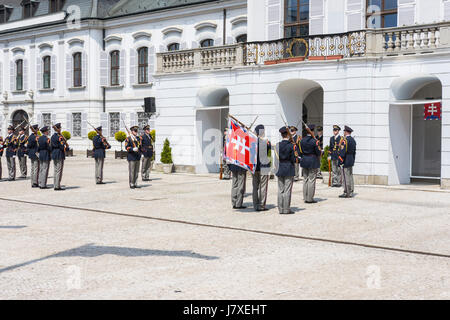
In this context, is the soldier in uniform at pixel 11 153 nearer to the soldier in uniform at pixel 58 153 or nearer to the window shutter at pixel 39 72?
the soldier in uniform at pixel 58 153

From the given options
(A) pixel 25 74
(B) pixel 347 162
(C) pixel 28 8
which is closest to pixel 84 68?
(A) pixel 25 74

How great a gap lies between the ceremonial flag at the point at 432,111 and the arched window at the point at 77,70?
87.4 feet

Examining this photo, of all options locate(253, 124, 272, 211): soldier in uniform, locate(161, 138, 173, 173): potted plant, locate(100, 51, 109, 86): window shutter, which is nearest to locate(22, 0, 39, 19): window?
locate(100, 51, 109, 86): window shutter

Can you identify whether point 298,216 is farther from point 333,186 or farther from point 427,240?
point 333,186

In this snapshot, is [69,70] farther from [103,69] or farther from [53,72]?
[103,69]

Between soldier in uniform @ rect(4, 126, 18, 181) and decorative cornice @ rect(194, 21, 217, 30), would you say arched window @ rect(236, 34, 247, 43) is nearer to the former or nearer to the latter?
decorative cornice @ rect(194, 21, 217, 30)

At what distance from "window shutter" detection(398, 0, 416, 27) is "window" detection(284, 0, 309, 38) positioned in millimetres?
3465

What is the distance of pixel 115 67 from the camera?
38.9 m

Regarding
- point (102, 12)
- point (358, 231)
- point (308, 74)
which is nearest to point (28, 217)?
point (358, 231)

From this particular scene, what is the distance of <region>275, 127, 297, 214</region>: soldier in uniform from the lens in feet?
41.0

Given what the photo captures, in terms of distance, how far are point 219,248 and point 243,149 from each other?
14.7 feet

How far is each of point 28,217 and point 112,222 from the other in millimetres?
1811

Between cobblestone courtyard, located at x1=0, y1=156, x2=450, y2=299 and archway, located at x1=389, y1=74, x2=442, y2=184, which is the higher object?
archway, located at x1=389, y1=74, x2=442, y2=184

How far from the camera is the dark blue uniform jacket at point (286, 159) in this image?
1259 centimetres
